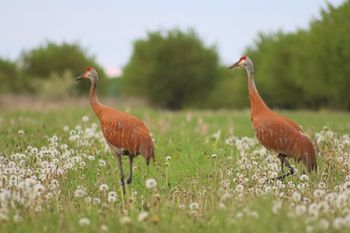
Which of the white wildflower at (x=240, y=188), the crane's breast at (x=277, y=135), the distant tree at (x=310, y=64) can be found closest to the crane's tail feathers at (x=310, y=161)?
the crane's breast at (x=277, y=135)

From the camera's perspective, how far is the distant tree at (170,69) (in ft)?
193

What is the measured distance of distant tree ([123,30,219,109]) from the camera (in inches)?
2317

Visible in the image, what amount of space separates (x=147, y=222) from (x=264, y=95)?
51128 mm

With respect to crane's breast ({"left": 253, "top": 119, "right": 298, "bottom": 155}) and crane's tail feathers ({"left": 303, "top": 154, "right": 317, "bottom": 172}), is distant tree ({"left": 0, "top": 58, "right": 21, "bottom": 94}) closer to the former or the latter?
crane's breast ({"left": 253, "top": 119, "right": 298, "bottom": 155})

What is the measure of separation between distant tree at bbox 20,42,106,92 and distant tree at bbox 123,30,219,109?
21.2 ft

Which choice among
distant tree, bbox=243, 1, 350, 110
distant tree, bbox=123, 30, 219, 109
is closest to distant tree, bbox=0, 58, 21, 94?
distant tree, bbox=123, 30, 219, 109

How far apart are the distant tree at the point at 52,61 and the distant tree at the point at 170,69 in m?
6.47

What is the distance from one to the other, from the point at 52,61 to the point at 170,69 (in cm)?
1276

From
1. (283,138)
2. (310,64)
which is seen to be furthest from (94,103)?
(310,64)

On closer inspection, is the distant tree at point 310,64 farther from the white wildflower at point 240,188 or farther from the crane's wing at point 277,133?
the white wildflower at point 240,188

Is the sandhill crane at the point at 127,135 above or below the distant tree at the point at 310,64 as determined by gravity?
below

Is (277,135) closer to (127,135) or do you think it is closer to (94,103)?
(127,135)

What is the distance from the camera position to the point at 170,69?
193 feet

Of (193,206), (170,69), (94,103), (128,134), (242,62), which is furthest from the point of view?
(170,69)
